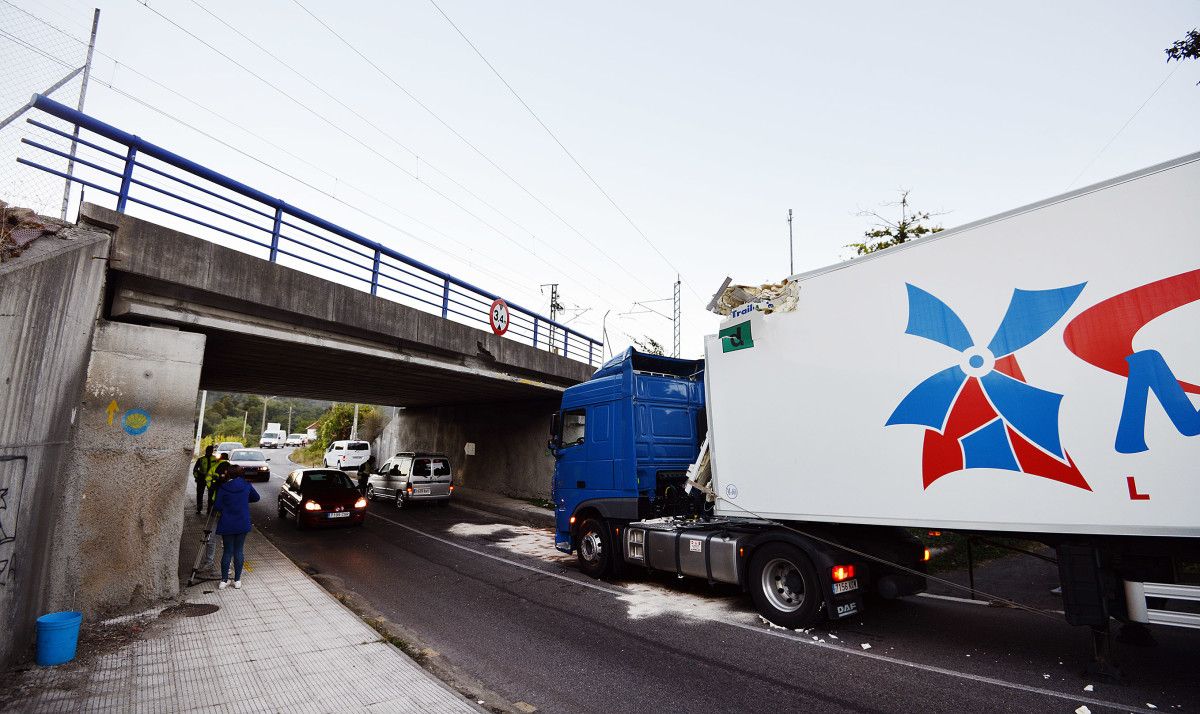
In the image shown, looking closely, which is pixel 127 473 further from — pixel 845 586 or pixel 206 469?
pixel 845 586

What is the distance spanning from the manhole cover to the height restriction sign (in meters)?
9.14

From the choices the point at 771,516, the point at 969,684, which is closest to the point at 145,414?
the point at 771,516

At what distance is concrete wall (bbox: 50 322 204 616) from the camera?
19.9 ft

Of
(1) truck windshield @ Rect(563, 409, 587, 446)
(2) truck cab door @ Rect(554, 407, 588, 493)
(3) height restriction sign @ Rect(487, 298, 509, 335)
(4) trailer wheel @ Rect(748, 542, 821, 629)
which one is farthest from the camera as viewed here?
(3) height restriction sign @ Rect(487, 298, 509, 335)

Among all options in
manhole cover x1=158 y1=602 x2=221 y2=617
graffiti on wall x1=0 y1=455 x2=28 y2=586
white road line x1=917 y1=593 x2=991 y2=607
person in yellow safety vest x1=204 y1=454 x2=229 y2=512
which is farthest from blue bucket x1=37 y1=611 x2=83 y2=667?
white road line x1=917 y1=593 x2=991 y2=607

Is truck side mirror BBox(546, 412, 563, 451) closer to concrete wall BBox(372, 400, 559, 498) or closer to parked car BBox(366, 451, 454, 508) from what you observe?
concrete wall BBox(372, 400, 559, 498)

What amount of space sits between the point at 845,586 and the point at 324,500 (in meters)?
12.1

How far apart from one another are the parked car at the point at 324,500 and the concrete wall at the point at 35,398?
24.9 ft

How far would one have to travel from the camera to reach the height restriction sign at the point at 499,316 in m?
14.8

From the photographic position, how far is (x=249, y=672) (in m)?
4.77

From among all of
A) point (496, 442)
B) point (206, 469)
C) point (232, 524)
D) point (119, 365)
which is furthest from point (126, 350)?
point (496, 442)

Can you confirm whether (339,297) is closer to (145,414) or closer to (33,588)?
(145,414)

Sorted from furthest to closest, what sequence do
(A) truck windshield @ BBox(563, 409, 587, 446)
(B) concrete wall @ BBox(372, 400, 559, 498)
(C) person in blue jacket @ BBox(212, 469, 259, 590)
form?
1. (B) concrete wall @ BBox(372, 400, 559, 498)
2. (A) truck windshield @ BBox(563, 409, 587, 446)
3. (C) person in blue jacket @ BBox(212, 469, 259, 590)

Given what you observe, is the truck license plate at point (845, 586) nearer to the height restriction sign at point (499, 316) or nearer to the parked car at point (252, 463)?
the height restriction sign at point (499, 316)
